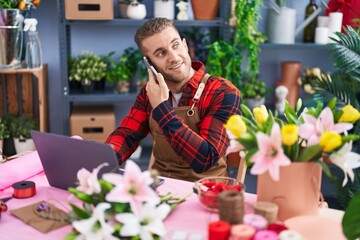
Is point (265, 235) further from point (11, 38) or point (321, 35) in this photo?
point (321, 35)

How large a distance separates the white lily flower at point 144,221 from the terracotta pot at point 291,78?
251cm

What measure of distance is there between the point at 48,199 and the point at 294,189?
2.25 feet

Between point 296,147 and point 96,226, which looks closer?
point 96,226

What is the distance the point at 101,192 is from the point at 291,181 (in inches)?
16.9

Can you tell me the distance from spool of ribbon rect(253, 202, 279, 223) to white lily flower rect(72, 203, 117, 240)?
0.32 m

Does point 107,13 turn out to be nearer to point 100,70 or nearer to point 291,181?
point 100,70

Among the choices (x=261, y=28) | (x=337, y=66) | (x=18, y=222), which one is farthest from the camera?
(x=261, y=28)

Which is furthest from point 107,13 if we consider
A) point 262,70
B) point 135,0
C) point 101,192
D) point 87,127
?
point 101,192

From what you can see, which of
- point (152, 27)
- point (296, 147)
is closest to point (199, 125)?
point (152, 27)

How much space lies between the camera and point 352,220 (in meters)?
1.01

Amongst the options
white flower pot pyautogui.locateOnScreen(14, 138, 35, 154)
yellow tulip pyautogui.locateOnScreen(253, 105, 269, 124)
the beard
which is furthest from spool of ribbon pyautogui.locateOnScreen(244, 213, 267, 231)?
white flower pot pyautogui.locateOnScreen(14, 138, 35, 154)

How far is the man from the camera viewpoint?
1.70 meters

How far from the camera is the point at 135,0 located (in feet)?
9.89

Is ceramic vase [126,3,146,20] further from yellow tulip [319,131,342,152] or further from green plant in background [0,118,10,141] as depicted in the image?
yellow tulip [319,131,342,152]
